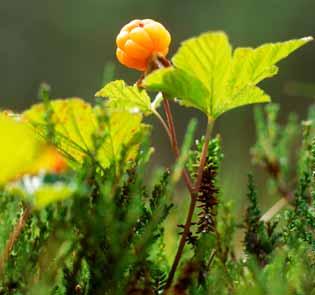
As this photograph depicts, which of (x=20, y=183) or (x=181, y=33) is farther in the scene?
(x=181, y=33)

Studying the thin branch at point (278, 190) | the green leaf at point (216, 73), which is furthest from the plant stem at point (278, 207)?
the green leaf at point (216, 73)

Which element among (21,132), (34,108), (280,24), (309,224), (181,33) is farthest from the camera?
(181,33)

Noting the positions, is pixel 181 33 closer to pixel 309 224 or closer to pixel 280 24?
pixel 280 24

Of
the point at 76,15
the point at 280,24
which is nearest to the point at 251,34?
the point at 280,24

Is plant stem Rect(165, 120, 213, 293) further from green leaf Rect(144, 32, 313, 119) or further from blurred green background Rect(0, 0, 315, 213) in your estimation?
blurred green background Rect(0, 0, 315, 213)

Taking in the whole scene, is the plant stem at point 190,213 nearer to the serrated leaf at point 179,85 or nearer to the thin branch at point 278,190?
the serrated leaf at point 179,85

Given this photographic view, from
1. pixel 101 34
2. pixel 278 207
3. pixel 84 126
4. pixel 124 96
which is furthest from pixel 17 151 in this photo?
pixel 101 34
